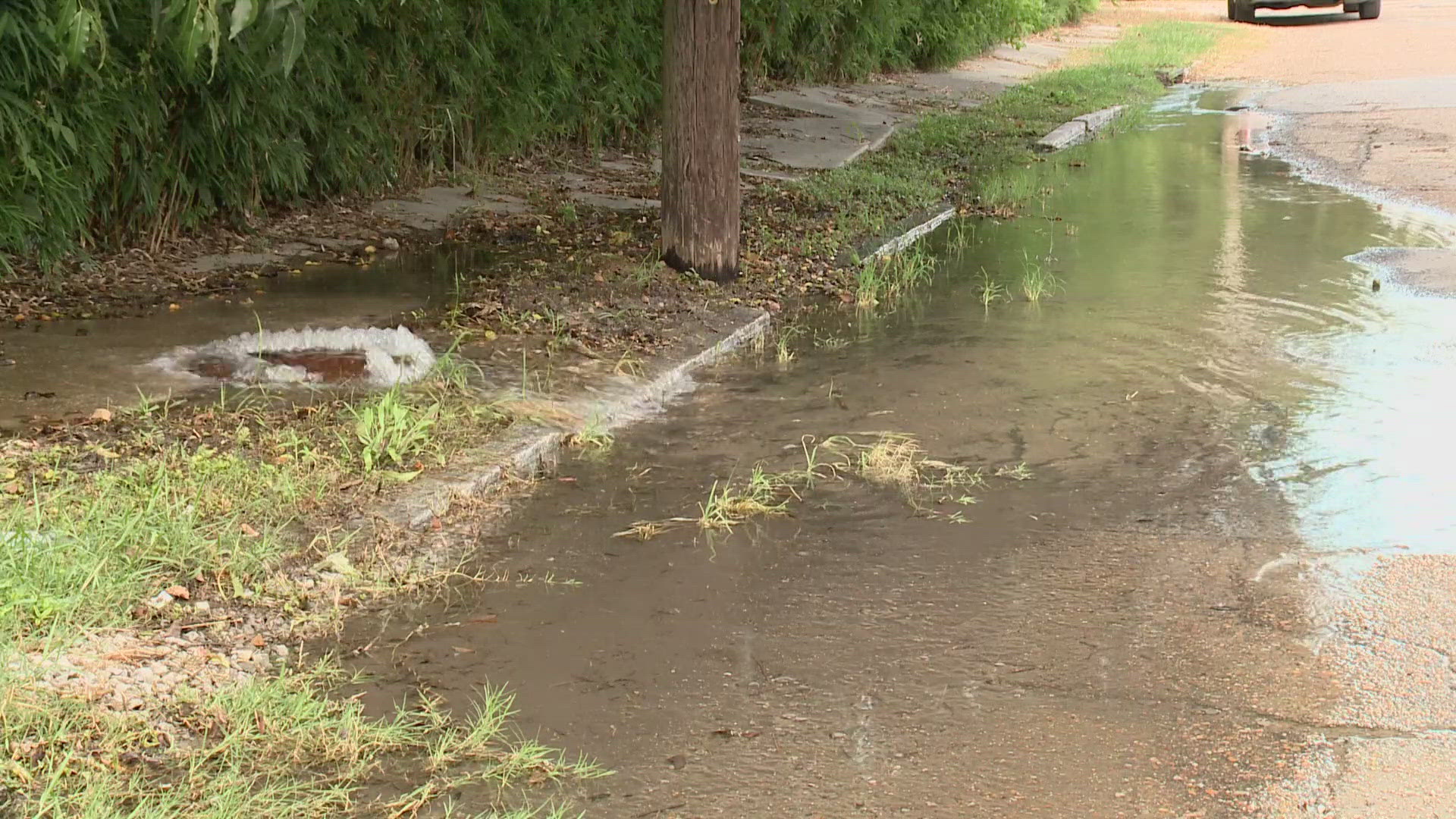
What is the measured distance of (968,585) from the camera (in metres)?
4.62

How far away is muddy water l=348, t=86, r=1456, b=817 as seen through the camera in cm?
360

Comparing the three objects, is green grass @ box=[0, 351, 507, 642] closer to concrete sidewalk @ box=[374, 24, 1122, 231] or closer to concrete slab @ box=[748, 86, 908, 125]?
concrete sidewalk @ box=[374, 24, 1122, 231]

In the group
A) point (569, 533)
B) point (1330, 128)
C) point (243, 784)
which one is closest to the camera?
point (243, 784)

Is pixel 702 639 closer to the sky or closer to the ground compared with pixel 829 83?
closer to the ground

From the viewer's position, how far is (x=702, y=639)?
4.27 metres

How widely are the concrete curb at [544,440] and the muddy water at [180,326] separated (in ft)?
4.75

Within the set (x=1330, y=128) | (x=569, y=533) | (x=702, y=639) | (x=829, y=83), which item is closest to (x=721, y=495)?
(x=569, y=533)

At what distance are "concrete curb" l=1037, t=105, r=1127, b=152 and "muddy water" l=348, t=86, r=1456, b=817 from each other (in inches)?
276

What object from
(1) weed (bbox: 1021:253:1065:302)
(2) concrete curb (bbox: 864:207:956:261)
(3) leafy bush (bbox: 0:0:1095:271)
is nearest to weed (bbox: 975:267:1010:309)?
(1) weed (bbox: 1021:253:1065:302)

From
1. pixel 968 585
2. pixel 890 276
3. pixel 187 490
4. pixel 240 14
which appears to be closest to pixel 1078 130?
pixel 890 276

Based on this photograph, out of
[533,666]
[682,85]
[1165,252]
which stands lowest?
[533,666]

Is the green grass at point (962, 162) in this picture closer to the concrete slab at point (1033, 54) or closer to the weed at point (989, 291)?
the weed at point (989, 291)

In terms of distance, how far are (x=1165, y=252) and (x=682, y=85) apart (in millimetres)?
3558

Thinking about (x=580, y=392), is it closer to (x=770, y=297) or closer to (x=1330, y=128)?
(x=770, y=297)
